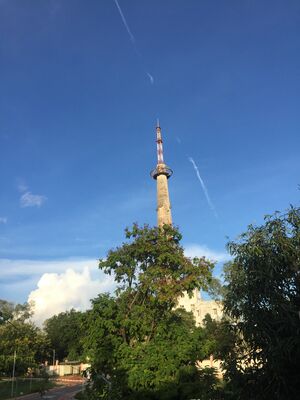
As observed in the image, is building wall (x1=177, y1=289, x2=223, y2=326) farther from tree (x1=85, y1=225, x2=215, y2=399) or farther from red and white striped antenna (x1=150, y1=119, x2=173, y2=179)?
tree (x1=85, y1=225, x2=215, y2=399)

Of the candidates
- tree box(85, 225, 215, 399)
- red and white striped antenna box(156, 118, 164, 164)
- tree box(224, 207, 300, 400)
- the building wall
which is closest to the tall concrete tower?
red and white striped antenna box(156, 118, 164, 164)

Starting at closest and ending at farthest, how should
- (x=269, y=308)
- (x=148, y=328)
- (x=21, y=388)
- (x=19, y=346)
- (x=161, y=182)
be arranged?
(x=269, y=308) → (x=148, y=328) → (x=21, y=388) → (x=19, y=346) → (x=161, y=182)

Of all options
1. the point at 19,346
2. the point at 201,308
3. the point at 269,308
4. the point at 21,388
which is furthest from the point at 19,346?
the point at 269,308

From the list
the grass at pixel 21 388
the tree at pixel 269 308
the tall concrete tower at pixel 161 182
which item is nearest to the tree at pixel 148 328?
the tree at pixel 269 308

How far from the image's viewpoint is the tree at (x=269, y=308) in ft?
46.8

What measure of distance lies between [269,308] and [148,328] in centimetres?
881

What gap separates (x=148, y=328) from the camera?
22.2 m

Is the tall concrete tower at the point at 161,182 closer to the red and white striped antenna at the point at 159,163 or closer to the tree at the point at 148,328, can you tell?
the red and white striped antenna at the point at 159,163

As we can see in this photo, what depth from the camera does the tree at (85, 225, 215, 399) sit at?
2005cm

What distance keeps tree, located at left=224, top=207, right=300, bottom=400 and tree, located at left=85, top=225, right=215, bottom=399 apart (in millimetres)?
4101

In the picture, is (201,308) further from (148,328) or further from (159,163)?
(148,328)

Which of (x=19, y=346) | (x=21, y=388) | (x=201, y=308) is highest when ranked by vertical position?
(x=201, y=308)

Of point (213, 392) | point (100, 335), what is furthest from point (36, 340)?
point (213, 392)

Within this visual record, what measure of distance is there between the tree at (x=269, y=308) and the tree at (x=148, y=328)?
4101 millimetres
